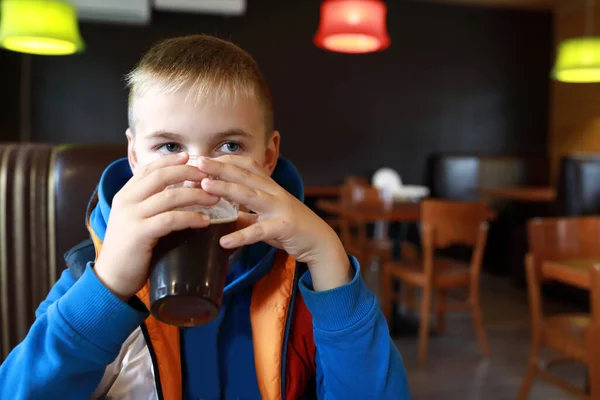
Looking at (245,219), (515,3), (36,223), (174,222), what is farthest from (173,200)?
(515,3)

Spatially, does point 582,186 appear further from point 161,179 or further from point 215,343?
point 161,179

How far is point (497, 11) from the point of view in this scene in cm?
686

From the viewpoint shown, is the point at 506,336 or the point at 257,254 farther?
the point at 506,336

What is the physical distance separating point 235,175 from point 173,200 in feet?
0.28

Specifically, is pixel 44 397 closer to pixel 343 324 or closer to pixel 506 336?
pixel 343 324

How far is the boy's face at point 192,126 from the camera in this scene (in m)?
0.76

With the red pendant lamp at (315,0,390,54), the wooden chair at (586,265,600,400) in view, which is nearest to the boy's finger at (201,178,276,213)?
the wooden chair at (586,265,600,400)

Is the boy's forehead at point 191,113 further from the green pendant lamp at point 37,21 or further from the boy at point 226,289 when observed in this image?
the green pendant lamp at point 37,21

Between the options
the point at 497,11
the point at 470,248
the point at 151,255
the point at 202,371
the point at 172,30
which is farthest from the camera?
the point at 497,11

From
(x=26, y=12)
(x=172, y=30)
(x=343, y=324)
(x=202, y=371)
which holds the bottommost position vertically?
(x=202, y=371)

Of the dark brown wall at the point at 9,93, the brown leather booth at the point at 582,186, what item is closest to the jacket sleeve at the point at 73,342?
the brown leather booth at the point at 582,186

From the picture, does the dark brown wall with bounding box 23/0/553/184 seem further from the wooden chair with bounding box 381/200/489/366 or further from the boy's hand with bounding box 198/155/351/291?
the boy's hand with bounding box 198/155/351/291

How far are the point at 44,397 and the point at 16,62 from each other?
19.5 ft

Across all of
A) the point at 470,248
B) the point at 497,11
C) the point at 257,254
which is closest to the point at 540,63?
the point at 497,11
